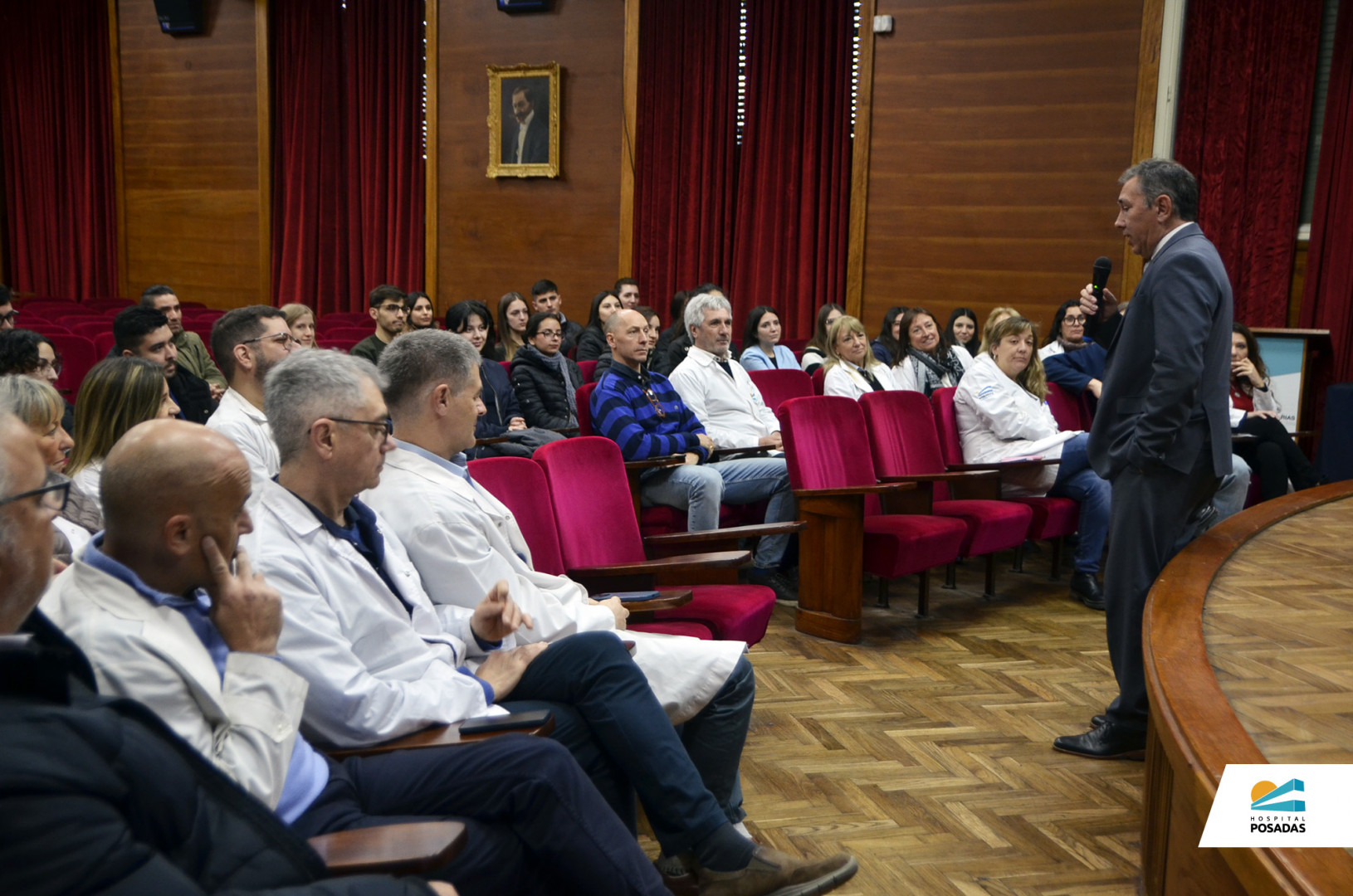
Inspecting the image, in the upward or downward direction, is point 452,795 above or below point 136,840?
below

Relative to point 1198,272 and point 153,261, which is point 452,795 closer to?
point 1198,272

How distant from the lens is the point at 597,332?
593 cm

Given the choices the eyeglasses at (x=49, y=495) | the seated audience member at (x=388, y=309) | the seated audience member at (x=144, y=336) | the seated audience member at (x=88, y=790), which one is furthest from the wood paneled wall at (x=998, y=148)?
the eyeglasses at (x=49, y=495)

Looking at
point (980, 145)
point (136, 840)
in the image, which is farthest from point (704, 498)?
point (980, 145)

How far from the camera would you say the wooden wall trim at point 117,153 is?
9711mm

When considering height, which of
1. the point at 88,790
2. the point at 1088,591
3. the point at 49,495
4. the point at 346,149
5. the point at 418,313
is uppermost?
the point at 346,149

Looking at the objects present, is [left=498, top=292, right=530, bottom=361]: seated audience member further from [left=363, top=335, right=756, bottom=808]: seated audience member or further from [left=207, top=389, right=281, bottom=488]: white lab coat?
[left=363, top=335, right=756, bottom=808]: seated audience member

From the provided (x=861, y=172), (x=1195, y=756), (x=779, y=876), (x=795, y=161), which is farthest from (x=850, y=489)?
(x=795, y=161)

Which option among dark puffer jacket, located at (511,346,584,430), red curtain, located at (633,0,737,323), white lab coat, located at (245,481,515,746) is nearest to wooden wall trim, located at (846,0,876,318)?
red curtain, located at (633,0,737,323)

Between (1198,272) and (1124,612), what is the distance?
81 centimetres

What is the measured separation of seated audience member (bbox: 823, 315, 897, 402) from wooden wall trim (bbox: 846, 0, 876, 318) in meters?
2.38

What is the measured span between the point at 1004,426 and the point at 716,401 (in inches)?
46.4

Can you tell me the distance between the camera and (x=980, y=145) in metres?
6.94

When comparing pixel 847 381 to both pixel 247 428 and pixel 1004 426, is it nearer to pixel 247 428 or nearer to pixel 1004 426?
pixel 1004 426
